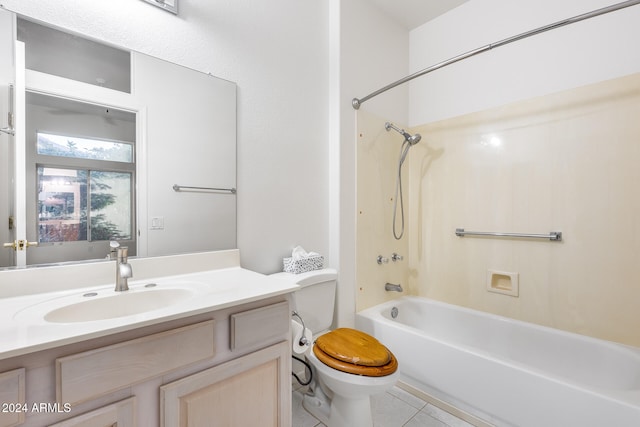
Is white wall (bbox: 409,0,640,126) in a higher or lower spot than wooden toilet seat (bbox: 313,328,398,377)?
higher

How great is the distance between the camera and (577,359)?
1.59 m

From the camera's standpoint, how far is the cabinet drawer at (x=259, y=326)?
0.90m

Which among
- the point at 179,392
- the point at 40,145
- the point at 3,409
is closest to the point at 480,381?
the point at 179,392

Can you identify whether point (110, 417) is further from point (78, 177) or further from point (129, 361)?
point (78, 177)

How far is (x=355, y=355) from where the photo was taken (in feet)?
4.17

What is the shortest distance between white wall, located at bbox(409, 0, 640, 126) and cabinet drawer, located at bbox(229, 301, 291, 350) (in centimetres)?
200

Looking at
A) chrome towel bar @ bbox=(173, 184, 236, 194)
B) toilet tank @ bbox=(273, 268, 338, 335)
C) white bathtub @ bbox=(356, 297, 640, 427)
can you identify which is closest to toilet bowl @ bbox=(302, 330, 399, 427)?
toilet tank @ bbox=(273, 268, 338, 335)

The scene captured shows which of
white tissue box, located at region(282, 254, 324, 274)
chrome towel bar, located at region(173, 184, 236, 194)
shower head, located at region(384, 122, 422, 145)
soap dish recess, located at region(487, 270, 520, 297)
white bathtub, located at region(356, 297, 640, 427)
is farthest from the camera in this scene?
shower head, located at region(384, 122, 422, 145)

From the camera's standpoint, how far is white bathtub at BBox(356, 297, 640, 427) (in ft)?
3.76

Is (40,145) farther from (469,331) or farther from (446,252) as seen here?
(469,331)

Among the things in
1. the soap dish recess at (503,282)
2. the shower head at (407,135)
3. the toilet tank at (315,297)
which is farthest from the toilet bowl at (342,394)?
the shower head at (407,135)

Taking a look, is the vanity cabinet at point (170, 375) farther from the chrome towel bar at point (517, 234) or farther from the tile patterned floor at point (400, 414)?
the chrome towel bar at point (517, 234)

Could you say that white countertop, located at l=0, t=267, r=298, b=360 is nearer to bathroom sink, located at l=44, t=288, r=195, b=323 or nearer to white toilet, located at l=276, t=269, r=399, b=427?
bathroom sink, located at l=44, t=288, r=195, b=323

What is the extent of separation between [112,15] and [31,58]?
339mm
